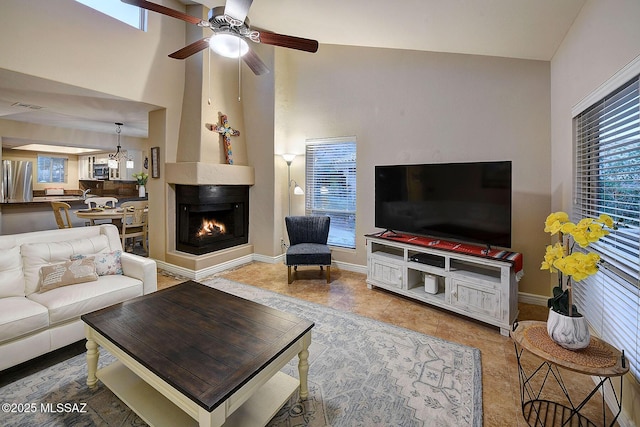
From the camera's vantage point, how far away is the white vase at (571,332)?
1.53 meters

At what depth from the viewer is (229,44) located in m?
2.31

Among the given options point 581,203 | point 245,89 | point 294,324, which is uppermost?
point 245,89

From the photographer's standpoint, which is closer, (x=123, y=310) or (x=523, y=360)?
(x=123, y=310)

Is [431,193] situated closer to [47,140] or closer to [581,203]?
[581,203]

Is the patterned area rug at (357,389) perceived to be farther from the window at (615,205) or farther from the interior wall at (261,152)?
the interior wall at (261,152)

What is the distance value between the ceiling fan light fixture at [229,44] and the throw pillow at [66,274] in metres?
2.26

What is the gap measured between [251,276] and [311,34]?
3463 mm

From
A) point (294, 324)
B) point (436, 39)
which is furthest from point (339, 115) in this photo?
point (294, 324)

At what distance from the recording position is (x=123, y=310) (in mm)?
2035

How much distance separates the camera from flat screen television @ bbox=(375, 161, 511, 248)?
2.82 m

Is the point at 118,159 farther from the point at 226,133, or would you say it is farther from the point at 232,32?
the point at 232,32

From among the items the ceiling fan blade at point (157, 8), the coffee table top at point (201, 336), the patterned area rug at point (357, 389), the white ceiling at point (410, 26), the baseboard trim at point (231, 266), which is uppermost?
the white ceiling at point (410, 26)

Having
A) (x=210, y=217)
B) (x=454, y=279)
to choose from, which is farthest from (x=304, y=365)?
(x=210, y=217)

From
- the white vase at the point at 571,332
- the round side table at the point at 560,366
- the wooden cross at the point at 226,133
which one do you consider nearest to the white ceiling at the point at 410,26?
the wooden cross at the point at 226,133
